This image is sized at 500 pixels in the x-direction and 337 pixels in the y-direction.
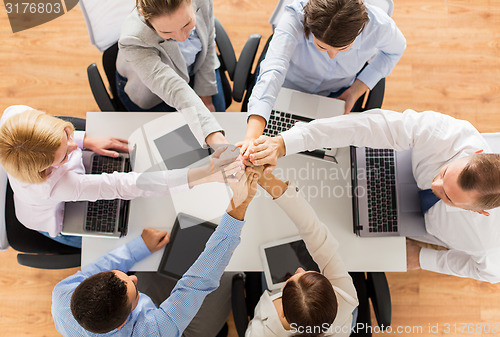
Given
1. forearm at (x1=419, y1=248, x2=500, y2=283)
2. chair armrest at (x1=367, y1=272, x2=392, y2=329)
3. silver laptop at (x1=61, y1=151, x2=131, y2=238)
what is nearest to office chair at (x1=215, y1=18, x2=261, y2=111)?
silver laptop at (x1=61, y1=151, x2=131, y2=238)

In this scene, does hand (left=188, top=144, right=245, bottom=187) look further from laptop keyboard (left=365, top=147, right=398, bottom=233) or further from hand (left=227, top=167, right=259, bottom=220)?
laptop keyboard (left=365, top=147, right=398, bottom=233)

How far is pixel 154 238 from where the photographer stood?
1.45 metres

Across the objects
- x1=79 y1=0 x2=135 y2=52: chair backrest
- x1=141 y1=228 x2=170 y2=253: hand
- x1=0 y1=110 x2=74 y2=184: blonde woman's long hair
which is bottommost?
x1=141 y1=228 x2=170 y2=253: hand

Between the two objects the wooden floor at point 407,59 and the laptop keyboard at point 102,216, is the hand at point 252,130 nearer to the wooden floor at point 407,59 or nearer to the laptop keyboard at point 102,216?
the laptop keyboard at point 102,216

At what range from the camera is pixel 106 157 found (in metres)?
1.52

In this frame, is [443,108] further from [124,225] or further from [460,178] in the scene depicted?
[124,225]

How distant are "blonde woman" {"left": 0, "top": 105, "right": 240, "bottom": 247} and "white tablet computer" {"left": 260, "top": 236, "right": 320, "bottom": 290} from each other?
348mm

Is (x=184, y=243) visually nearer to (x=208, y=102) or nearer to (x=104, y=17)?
(x=208, y=102)

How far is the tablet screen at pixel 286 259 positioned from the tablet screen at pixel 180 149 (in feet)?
1.50

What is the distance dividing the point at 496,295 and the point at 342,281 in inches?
46.8

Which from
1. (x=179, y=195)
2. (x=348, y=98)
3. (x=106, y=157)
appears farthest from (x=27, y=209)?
(x=348, y=98)

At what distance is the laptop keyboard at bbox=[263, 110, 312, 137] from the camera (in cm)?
151

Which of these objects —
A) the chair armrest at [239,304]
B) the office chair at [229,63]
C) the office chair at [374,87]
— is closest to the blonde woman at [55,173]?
the office chair at [229,63]

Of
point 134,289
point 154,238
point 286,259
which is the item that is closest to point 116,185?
point 154,238
